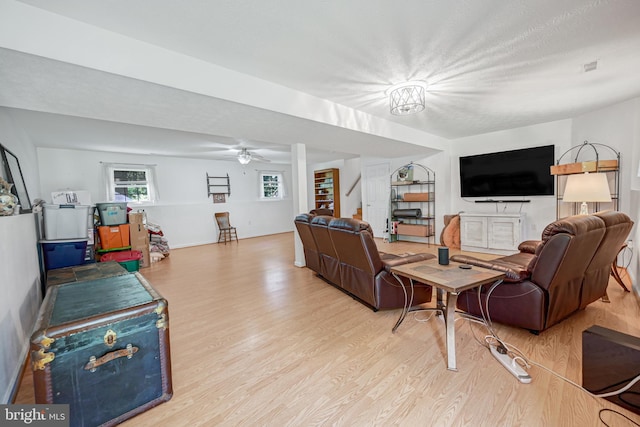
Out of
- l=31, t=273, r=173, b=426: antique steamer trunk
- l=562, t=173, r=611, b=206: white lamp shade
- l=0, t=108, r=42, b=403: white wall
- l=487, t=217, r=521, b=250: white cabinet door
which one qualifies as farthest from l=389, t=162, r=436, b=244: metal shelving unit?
l=0, t=108, r=42, b=403: white wall

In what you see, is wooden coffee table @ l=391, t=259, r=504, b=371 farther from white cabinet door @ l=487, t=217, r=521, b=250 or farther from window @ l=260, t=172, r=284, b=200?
window @ l=260, t=172, r=284, b=200

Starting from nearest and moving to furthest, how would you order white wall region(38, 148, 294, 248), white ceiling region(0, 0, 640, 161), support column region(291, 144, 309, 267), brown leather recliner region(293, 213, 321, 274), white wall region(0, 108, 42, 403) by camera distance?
white wall region(0, 108, 42, 403) → white ceiling region(0, 0, 640, 161) → brown leather recliner region(293, 213, 321, 274) → support column region(291, 144, 309, 267) → white wall region(38, 148, 294, 248)

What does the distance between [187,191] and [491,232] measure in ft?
23.2

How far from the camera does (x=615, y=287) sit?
3213 millimetres

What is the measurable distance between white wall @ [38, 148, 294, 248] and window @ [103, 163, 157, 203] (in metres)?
0.14

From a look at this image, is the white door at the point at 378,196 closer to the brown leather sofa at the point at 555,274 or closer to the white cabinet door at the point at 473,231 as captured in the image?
the white cabinet door at the point at 473,231

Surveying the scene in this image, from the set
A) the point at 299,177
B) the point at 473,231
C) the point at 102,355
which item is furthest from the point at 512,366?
the point at 473,231

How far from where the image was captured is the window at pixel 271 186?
8.52 meters

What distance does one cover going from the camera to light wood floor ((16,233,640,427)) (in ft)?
4.83

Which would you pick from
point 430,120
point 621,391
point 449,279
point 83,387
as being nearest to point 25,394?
point 83,387

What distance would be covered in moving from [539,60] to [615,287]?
2.86 metres

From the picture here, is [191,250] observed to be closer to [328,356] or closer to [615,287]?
[328,356]

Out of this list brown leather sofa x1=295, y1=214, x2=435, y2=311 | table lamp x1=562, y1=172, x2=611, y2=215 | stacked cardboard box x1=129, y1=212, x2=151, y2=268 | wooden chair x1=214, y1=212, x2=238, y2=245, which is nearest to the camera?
brown leather sofa x1=295, y1=214, x2=435, y2=311
